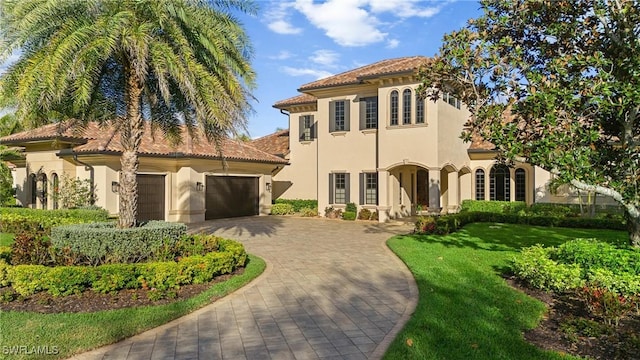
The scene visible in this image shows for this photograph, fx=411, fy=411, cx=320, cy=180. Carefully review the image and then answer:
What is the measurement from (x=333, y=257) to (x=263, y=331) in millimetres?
5907

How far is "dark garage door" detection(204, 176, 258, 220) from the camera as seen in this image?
22.5 metres

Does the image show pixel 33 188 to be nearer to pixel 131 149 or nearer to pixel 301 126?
pixel 131 149

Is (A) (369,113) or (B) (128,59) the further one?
(A) (369,113)

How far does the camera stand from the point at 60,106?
10.8 m

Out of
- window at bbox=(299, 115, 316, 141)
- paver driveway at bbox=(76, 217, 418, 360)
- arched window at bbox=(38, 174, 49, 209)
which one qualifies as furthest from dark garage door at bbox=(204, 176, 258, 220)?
paver driveway at bbox=(76, 217, 418, 360)

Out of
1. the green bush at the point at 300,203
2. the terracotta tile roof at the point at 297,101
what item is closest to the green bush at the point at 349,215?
the green bush at the point at 300,203

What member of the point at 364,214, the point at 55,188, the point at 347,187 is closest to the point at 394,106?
the point at 347,187

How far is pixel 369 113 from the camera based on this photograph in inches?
879

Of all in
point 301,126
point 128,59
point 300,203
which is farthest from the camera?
point 301,126

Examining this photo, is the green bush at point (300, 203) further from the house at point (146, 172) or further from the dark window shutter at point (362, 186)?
the dark window shutter at point (362, 186)

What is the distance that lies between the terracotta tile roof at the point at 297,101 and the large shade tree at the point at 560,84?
1632cm

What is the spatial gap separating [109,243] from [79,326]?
315cm

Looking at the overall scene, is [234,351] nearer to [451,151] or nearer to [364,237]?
[364,237]

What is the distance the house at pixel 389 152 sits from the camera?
66.6 ft
